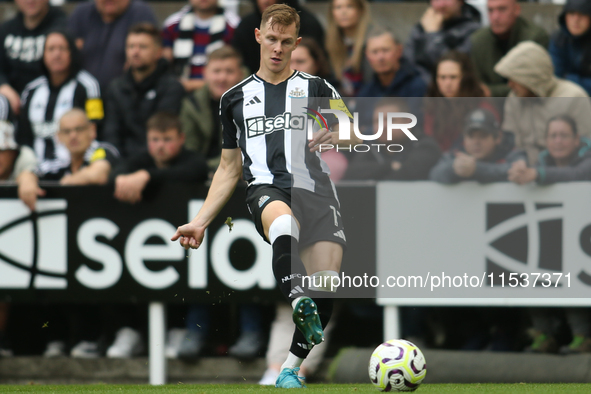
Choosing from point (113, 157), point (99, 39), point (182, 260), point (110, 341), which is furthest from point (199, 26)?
point (110, 341)

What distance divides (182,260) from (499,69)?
128 inches

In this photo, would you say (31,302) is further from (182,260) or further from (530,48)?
(530,48)

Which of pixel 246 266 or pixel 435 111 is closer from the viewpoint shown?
pixel 435 111

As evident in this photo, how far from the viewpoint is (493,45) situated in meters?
8.40

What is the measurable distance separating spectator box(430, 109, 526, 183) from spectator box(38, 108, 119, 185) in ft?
10.2

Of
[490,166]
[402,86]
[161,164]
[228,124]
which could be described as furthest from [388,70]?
[228,124]

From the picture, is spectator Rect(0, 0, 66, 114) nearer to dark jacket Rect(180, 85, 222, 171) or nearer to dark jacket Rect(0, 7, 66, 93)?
dark jacket Rect(0, 7, 66, 93)

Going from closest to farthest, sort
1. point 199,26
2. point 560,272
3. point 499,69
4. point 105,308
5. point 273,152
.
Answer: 1. point 273,152
2. point 560,272
3. point 499,69
4. point 105,308
5. point 199,26

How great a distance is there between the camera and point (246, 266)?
7613 mm

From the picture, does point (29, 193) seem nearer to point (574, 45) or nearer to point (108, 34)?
point (108, 34)

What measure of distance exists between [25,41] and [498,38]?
5.10 m

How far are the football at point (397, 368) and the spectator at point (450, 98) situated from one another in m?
2.43

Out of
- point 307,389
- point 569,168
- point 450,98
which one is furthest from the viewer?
point 450,98

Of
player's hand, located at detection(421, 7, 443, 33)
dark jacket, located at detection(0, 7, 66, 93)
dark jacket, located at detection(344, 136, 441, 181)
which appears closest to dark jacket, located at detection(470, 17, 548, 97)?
player's hand, located at detection(421, 7, 443, 33)
